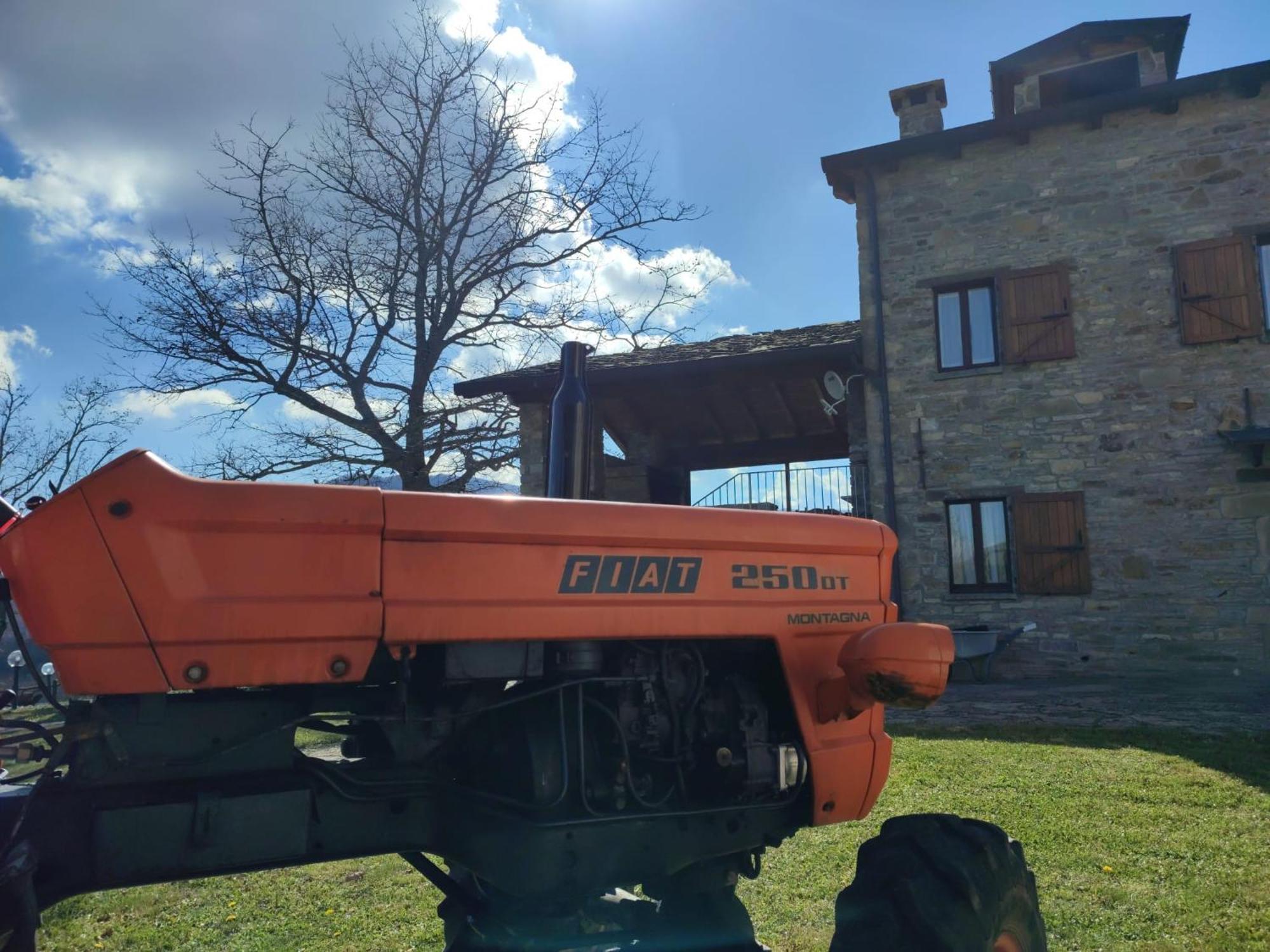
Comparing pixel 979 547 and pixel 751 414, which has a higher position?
pixel 751 414

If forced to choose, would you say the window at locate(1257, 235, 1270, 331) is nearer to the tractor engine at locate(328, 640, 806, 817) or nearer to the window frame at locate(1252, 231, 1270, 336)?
the window frame at locate(1252, 231, 1270, 336)

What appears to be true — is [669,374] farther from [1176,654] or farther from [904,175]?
[1176,654]

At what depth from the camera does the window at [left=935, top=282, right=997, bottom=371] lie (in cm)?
1367

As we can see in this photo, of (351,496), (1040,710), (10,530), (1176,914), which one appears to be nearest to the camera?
(10,530)

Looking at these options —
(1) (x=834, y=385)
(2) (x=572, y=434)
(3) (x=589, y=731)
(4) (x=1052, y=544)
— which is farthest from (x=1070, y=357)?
(3) (x=589, y=731)

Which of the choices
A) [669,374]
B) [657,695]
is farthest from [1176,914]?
[669,374]

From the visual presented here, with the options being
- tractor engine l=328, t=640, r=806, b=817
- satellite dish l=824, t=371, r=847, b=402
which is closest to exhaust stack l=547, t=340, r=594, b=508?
tractor engine l=328, t=640, r=806, b=817

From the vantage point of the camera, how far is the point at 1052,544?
41.9 feet

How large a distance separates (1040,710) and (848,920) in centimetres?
785

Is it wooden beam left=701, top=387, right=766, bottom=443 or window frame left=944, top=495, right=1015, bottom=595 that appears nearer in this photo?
window frame left=944, top=495, right=1015, bottom=595

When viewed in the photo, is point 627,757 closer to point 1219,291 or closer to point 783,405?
point 1219,291

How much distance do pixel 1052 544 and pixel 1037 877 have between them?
9.07 meters

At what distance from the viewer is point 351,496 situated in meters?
2.07

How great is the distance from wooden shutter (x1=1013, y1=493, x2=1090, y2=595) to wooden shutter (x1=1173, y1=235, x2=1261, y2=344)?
8.51ft
